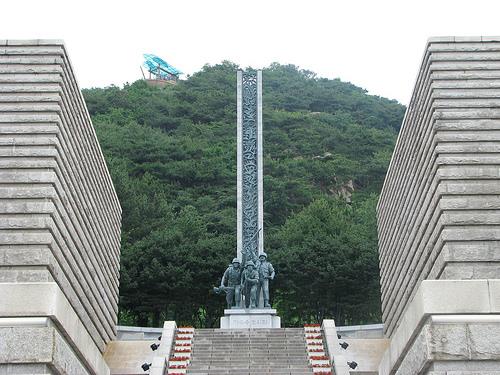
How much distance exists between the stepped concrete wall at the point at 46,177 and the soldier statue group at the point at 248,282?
21.5ft

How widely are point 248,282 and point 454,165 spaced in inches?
422

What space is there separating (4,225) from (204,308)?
2209cm

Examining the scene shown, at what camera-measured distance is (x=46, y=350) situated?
6.65 m

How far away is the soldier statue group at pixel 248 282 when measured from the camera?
985 inches

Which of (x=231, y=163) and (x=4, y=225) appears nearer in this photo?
(x=4, y=225)

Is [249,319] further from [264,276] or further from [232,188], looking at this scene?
[232,188]

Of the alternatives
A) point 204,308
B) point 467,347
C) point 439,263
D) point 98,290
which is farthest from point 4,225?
point 204,308

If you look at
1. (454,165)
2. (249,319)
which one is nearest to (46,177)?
(454,165)

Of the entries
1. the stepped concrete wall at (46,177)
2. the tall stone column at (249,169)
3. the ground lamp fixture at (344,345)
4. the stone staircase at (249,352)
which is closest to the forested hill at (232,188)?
the tall stone column at (249,169)

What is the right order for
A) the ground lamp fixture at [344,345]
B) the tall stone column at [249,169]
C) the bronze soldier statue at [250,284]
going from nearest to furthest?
the ground lamp fixture at [344,345] → the bronze soldier statue at [250,284] → the tall stone column at [249,169]

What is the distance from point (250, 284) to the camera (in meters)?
25.0

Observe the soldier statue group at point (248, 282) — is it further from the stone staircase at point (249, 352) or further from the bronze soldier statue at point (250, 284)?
the stone staircase at point (249, 352)

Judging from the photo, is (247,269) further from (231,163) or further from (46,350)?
(231,163)

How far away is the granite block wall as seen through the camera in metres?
14.8
